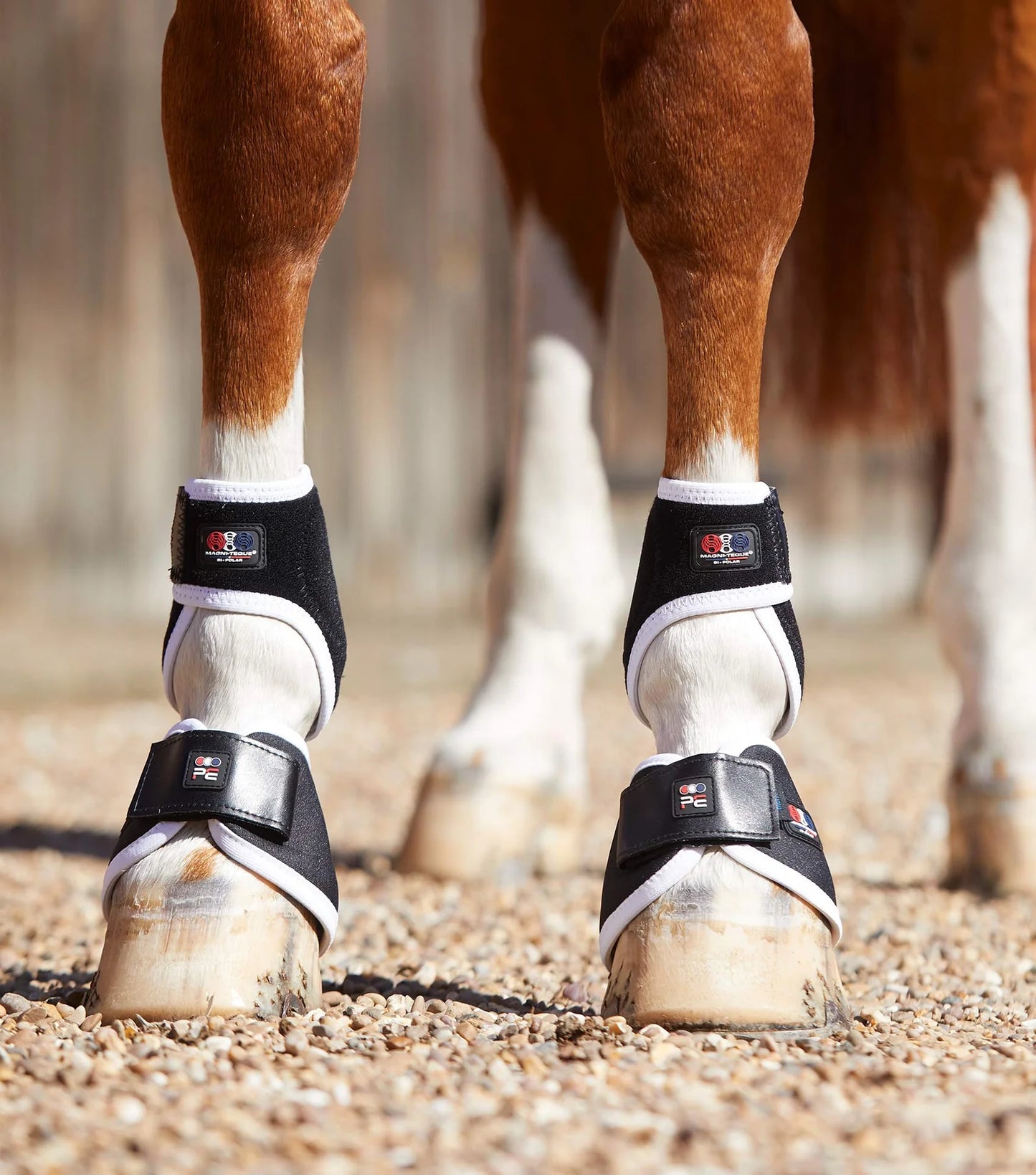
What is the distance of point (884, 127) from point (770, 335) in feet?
0.94

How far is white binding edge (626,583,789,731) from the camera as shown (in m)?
0.92

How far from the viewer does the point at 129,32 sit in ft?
12.7

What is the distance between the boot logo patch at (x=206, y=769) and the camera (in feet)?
2.88

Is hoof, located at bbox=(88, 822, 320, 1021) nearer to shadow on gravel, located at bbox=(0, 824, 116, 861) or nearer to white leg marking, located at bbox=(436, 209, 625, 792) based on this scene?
white leg marking, located at bbox=(436, 209, 625, 792)

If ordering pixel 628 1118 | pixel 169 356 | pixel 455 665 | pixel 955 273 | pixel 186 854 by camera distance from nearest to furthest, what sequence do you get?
1. pixel 628 1118
2. pixel 186 854
3. pixel 955 273
4. pixel 455 665
5. pixel 169 356

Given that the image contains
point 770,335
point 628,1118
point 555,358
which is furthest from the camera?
point 770,335

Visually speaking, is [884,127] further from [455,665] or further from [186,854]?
[455,665]

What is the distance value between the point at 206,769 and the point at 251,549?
0.47 feet

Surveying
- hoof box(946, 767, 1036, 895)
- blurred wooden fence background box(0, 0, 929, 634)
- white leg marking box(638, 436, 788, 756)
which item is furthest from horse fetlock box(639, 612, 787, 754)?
blurred wooden fence background box(0, 0, 929, 634)

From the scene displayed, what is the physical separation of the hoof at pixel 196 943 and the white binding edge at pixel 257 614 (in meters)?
0.12

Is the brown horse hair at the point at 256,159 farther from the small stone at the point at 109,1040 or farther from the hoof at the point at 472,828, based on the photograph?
the hoof at the point at 472,828

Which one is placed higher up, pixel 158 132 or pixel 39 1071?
pixel 158 132

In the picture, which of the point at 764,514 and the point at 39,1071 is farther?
the point at 764,514

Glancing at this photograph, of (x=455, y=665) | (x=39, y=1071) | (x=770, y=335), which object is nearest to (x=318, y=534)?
(x=39, y=1071)
